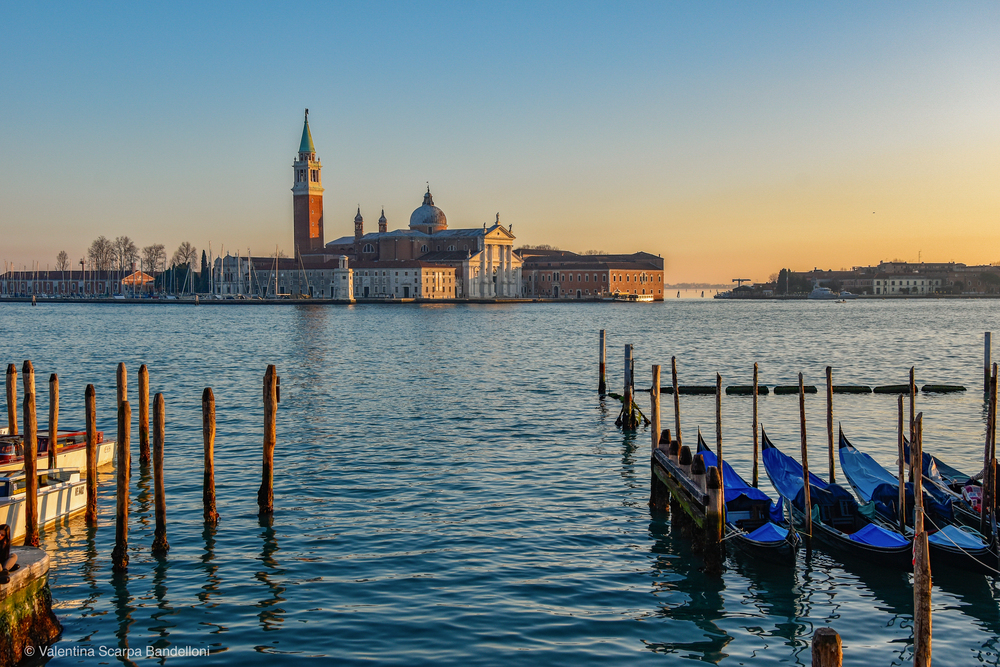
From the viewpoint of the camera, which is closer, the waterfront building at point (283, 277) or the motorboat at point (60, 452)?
the motorboat at point (60, 452)

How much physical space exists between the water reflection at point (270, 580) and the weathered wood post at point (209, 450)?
537 millimetres

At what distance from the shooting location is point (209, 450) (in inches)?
354

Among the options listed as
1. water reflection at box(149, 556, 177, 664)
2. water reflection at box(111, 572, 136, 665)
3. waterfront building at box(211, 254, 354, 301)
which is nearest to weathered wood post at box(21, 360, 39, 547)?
water reflection at box(111, 572, 136, 665)

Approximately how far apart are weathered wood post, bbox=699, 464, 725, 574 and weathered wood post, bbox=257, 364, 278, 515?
Answer: 172 inches

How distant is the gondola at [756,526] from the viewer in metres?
8.23

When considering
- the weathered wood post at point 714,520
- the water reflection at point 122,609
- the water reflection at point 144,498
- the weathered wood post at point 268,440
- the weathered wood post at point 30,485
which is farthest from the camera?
the water reflection at point 144,498

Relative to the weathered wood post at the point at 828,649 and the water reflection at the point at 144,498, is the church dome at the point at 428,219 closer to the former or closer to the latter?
the water reflection at the point at 144,498

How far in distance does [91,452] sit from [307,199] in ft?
318

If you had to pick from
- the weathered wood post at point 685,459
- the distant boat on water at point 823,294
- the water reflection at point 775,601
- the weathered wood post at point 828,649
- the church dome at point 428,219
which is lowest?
the water reflection at point 775,601

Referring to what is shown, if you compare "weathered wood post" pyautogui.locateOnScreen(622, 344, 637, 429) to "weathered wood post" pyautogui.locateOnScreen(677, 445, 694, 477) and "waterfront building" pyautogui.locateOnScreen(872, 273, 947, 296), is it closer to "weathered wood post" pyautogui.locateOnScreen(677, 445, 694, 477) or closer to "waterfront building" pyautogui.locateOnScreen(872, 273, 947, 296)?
"weathered wood post" pyautogui.locateOnScreen(677, 445, 694, 477)

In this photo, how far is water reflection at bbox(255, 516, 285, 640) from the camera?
7.10 metres

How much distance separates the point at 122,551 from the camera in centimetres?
814

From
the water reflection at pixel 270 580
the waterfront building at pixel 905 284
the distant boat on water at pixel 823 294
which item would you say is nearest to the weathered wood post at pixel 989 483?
the water reflection at pixel 270 580

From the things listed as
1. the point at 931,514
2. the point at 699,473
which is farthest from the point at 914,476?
the point at 931,514
